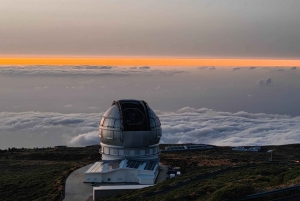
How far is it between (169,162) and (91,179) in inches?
472

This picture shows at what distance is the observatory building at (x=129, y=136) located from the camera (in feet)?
114

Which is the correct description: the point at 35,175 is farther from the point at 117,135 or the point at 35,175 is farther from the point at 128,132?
the point at 128,132

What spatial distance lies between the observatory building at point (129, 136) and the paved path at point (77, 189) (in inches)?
68.7

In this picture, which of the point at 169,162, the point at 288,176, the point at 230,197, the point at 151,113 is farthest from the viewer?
the point at 169,162

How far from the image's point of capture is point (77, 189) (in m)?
30.4

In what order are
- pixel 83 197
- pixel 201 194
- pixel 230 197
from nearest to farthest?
pixel 230 197 < pixel 201 194 < pixel 83 197

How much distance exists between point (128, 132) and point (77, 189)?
719 centimetres

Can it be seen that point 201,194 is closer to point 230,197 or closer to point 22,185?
point 230,197

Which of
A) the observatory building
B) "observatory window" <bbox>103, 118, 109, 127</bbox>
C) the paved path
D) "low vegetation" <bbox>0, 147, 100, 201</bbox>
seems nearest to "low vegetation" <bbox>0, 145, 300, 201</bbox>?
"low vegetation" <bbox>0, 147, 100, 201</bbox>

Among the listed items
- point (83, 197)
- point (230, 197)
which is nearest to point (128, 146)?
point (83, 197)

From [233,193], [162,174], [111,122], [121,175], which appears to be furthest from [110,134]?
[233,193]

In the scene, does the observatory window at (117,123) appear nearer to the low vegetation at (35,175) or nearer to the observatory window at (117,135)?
the observatory window at (117,135)

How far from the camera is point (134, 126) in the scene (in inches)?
1385

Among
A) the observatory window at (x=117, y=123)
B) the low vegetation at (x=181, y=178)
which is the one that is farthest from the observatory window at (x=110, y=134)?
the low vegetation at (x=181, y=178)
